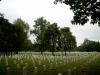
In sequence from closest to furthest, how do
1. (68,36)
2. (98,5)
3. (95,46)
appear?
(98,5) → (68,36) → (95,46)

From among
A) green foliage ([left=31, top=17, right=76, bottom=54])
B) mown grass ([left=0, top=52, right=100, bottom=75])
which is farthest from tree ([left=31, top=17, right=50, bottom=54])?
mown grass ([left=0, top=52, right=100, bottom=75])

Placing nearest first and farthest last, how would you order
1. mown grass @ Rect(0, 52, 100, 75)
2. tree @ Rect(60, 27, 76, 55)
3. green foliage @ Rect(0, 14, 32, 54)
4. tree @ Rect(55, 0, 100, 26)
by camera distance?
mown grass @ Rect(0, 52, 100, 75)
tree @ Rect(55, 0, 100, 26)
green foliage @ Rect(0, 14, 32, 54)
tree @ Rect(60, 27, 76, 55)

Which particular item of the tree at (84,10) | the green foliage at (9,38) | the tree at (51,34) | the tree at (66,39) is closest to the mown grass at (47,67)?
the tree at (84,10)

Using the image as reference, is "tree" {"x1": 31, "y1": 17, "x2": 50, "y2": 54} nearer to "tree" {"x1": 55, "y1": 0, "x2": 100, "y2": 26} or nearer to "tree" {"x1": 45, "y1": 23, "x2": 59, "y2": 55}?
"tree" {"x1": 45, "y1": 23, "x2": 59, "y2": 55}

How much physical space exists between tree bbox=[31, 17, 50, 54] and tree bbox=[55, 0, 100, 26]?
81.6 meters

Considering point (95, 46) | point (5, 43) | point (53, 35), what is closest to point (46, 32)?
point (53, 35)

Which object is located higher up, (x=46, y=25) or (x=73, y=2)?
(x=46, y=25)

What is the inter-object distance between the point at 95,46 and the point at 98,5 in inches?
5598

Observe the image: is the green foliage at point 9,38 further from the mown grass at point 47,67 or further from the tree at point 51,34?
the mown grass at point 47,67

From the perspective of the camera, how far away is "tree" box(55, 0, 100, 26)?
26.5 m

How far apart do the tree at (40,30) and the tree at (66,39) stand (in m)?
8.08

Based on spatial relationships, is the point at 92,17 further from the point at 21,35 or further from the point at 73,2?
the point at 21,35

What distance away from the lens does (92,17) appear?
27484mm

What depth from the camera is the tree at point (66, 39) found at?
120750 millimetres
